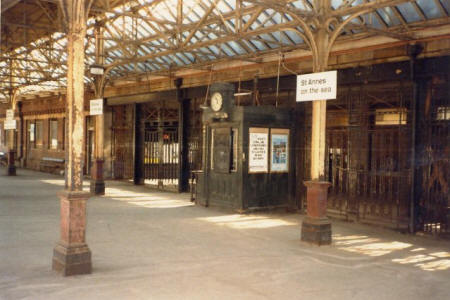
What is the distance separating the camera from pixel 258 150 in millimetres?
12516


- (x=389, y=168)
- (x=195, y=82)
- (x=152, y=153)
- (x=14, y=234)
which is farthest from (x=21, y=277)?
(x=152, y=153)

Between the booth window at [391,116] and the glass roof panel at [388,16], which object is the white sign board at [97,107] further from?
the glass roof panel at [388,16]

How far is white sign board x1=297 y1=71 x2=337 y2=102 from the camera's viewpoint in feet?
27.1

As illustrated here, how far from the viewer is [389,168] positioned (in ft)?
35.8

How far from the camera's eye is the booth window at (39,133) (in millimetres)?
29459

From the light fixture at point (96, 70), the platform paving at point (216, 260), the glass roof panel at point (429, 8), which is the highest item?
the glass roof panel at point (429, 8)

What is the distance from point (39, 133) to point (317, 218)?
2522cm

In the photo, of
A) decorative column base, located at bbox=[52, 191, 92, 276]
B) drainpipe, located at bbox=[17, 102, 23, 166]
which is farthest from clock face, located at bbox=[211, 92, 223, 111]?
drainpipe, located at bbox=[17, 102, 23, 166]

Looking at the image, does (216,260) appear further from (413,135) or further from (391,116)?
(391,116)

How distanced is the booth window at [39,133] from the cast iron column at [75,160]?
80.0ft

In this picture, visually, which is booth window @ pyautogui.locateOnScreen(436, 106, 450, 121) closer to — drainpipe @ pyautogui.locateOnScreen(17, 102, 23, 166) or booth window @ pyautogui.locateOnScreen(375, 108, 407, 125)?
booth window @ pyautogui.locateOnScreen(375, 108, 407, 125)

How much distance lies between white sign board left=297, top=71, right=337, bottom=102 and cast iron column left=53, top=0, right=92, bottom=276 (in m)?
4.01

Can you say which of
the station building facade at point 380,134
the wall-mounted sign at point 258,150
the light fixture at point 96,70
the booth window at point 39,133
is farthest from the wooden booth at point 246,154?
the booth window at point 39,133

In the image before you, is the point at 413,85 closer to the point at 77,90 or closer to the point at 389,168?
the point at 389,168
